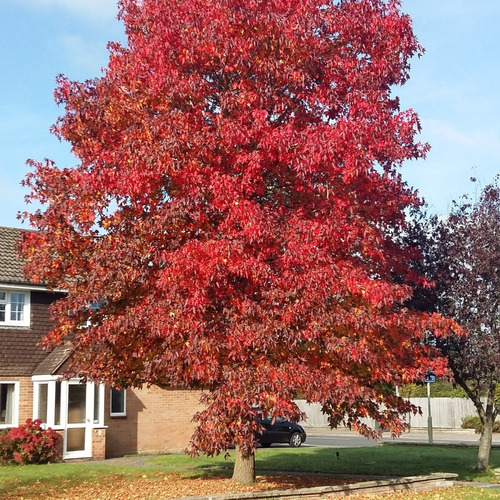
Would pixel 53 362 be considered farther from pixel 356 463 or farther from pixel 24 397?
pixel 356 463

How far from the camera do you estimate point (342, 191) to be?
1431cm

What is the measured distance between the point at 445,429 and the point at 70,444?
2951cm

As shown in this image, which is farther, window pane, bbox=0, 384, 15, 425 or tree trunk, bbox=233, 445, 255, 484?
window pane, bbox=0, 384, 15, 425

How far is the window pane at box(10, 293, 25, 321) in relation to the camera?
2691cm

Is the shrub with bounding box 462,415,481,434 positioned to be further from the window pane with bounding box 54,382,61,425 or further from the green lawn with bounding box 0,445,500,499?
the window pane with bounding box 54,382,61,425

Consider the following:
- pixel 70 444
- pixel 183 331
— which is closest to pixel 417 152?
pixel 183 331

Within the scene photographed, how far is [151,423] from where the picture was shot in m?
29.8

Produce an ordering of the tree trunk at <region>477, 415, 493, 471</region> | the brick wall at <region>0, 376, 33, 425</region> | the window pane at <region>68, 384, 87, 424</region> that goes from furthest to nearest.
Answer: the window pane at <region>68, 384, 87, 424</region>, the brick wall at <region>0, 376, 33, 425</region>, the tree trunk at <region>477, 415, 493, 471</region>

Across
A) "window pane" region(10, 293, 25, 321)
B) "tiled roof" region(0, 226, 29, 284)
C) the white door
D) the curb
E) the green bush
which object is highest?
"tiled roof" region(0, 226, 29, 284)

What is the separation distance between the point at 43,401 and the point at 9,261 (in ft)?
17.3

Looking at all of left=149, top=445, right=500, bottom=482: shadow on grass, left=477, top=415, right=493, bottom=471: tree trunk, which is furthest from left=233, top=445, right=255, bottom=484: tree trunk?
left=477, top=415, right=493, bottom=471: tree trunk

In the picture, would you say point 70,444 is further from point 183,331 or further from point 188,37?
point 188,37

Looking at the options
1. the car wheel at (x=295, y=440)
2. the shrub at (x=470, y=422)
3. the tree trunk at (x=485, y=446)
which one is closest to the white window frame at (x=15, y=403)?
the car wheel at (x=295, y=440)

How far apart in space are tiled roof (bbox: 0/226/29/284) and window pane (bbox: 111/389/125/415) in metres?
5.73
